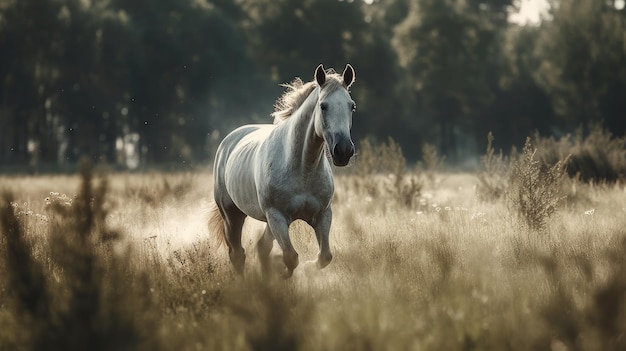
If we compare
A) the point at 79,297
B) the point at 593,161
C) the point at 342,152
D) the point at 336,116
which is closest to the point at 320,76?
the point at 336,116

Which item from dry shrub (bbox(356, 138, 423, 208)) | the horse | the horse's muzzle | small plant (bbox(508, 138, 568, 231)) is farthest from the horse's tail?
dry shrub (bbox(356, 138, 423, 208))

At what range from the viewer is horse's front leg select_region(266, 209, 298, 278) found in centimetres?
670

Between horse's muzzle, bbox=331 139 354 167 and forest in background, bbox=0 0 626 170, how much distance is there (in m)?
37.2

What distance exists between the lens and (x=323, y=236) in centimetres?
687

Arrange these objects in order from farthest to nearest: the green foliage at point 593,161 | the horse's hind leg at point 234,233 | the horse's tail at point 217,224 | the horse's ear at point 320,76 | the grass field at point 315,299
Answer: the green foliage at point 593,161 → the horse's tail at point 217,224 → the horse's hind leg at point 234,233 → the horse's ear at point 320,76 → the grass field at point 315,299

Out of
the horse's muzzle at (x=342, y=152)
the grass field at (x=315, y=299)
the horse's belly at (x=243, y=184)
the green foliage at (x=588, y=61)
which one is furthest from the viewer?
the green foliage at (x=588, y=61)

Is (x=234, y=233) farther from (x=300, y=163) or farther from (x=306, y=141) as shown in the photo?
(x=306, y=141)

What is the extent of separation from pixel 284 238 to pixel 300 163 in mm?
683

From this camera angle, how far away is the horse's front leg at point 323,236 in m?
6.77

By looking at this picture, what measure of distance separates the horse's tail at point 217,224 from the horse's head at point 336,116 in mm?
2720

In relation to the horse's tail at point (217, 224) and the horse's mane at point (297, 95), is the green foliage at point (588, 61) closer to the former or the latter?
the horse's tail at point (217, 224)

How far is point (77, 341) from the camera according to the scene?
4.34 metres

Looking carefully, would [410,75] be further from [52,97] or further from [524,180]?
[524,180]

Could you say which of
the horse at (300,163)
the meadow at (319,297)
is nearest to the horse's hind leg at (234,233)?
the horse at (300,163)
